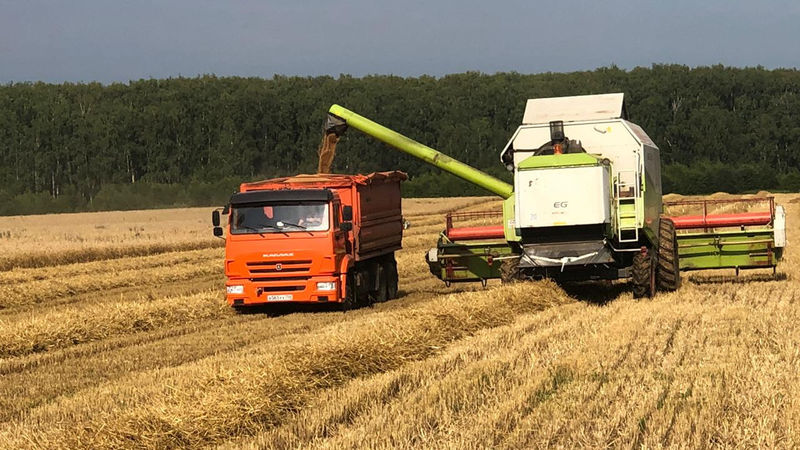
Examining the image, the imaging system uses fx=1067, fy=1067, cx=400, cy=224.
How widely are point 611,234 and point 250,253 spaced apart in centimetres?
611

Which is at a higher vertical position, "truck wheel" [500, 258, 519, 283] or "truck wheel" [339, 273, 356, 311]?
"truck wheel" [500, 258, 519, 283]

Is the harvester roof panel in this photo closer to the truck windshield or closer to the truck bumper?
the truck windshield

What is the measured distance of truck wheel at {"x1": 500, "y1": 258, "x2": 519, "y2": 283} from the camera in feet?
58.8

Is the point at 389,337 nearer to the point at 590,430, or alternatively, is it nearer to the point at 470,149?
the point at 590,430

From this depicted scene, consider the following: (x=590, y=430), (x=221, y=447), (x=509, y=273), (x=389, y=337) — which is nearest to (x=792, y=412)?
(x=590, y=430)

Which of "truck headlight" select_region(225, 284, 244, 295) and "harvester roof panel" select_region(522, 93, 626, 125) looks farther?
"harvester roof panel" select_region(522, 93, 626, 125)

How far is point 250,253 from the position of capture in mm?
18359

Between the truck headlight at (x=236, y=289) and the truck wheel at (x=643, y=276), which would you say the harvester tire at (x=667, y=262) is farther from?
the truck headlight at (x=236, y=289)

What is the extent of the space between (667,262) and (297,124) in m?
103

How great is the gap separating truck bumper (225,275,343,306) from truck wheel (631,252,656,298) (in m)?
4.97

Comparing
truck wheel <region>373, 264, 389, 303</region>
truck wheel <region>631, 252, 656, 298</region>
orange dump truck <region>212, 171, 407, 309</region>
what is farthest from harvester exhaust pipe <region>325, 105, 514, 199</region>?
truck wheel <region>631, 252, 656, 298</region>

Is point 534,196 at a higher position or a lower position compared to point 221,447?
higher

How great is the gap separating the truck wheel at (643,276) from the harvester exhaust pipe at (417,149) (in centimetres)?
398

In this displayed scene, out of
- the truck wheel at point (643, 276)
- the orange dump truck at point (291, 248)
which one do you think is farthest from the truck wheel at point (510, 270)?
the orange dump truck at point (291, 248)
